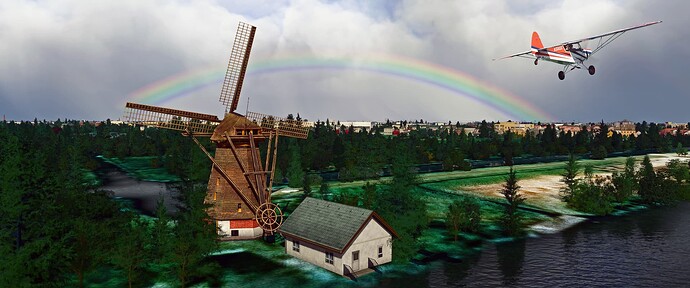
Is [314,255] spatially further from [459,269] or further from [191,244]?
[459,269]

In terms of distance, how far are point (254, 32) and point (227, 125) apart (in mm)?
13179

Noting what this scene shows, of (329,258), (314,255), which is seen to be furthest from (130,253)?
(329,258)

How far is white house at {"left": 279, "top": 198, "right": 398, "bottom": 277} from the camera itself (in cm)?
4122

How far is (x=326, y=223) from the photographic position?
1737 inches

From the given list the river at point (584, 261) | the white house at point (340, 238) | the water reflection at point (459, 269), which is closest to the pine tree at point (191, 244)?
the white house at point (340, 238)

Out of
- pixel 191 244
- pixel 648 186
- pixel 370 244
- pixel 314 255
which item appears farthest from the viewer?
pixel 648 186

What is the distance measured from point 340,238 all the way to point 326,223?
10.8 feet

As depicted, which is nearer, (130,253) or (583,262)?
(130,253)

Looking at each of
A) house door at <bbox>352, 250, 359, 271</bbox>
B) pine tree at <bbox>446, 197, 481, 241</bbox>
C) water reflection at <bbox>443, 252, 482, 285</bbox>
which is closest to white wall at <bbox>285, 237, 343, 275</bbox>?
house door at <bbox>352, 250, 359, 271</bbox>

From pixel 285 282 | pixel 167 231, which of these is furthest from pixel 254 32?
pixel 285 282

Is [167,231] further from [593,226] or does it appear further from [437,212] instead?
[593,226]

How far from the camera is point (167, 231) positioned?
132 ft

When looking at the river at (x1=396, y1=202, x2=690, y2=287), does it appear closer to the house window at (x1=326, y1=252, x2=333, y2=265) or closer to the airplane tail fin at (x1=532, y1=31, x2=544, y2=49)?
the house window at (x1=326, y1=252, x2=333, y2=265)

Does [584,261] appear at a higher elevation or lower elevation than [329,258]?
lower
